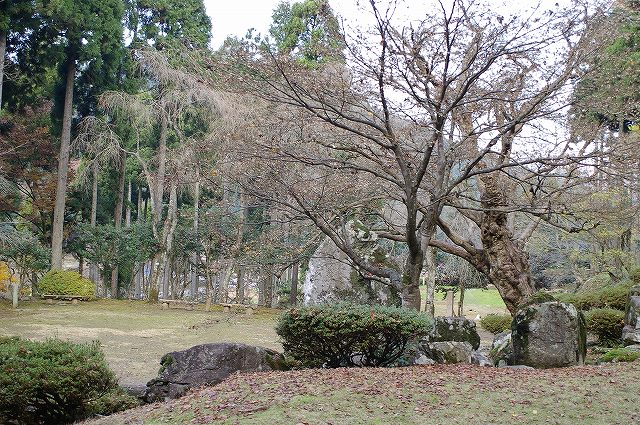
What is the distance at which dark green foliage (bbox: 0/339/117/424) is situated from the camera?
5066mm

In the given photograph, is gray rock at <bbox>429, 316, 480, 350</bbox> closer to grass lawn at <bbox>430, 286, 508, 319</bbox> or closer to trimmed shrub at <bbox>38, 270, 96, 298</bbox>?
trimmed shrub at <bbox>38, 270, 96, 298</bbox>

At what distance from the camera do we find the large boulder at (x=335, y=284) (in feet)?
39.9

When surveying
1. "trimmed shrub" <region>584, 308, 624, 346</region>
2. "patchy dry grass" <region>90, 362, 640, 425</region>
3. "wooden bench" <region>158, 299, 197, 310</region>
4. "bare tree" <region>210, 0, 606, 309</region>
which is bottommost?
"wooden bench" <region>158, 299, 197, 310</region>

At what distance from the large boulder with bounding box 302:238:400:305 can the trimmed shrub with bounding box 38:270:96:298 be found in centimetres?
1000

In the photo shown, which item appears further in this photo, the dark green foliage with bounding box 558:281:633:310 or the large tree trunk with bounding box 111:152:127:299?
the large tree trunk with bounding box 111:152:127:299

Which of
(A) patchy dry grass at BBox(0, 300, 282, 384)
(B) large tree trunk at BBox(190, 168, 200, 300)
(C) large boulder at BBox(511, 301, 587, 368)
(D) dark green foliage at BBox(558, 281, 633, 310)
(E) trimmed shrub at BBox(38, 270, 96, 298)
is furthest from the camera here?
(B) large tree trunk at BBox(190, 168, 200, 300)

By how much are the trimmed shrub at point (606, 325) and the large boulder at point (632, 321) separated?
684 millimetres

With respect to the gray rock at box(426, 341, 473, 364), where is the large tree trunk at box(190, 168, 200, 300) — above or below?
above

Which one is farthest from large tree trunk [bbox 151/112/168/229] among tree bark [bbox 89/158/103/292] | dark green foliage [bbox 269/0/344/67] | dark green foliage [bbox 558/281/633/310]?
dark green foliage [bbox 558/281/633/310]

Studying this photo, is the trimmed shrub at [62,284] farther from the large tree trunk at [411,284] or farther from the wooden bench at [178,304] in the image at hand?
the large tree trunk at [411,284]

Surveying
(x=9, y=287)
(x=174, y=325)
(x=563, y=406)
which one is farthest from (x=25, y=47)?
(x=563, y=406)

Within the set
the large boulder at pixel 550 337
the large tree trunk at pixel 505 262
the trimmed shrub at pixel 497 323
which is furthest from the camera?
the trimmed shrub at pixel 497 323

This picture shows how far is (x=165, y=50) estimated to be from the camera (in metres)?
21.5

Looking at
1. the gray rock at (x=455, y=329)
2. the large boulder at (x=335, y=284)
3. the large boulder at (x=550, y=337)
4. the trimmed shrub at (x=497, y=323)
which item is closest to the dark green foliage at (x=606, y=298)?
the trimmed shrub at (x=497, y=323)
